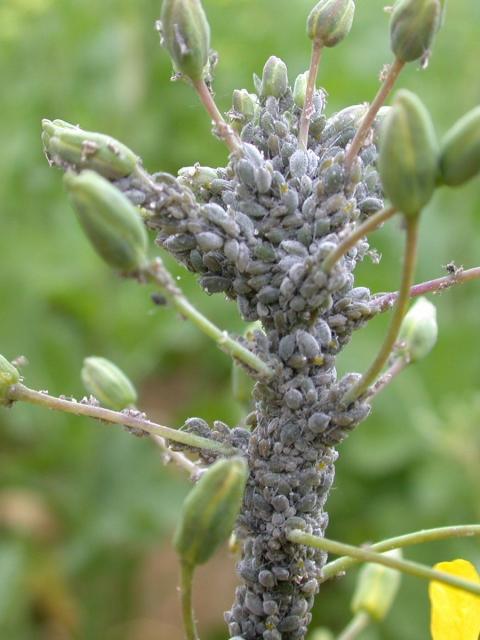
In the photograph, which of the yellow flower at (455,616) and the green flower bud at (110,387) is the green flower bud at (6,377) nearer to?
Answer: the green flower bud at (110,387)

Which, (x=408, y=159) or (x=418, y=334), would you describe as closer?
(x=408, y=159)

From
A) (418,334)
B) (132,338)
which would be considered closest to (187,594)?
(418,334)

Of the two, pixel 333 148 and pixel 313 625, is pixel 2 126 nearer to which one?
pixel 313 625

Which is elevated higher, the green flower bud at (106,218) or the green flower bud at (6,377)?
the green flower bud at (106,218)

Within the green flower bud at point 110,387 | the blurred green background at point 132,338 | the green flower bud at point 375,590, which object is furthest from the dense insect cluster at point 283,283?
the blurred green background at point 132,338

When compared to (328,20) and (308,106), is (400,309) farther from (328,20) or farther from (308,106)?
(328,20)

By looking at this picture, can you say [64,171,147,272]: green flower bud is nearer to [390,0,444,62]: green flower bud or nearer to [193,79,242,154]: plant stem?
[193,79,242,154]: plant stem

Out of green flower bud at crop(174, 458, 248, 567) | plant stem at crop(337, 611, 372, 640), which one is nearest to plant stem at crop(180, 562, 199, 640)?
green flower bud at crop(174, 458, 248, 567)
